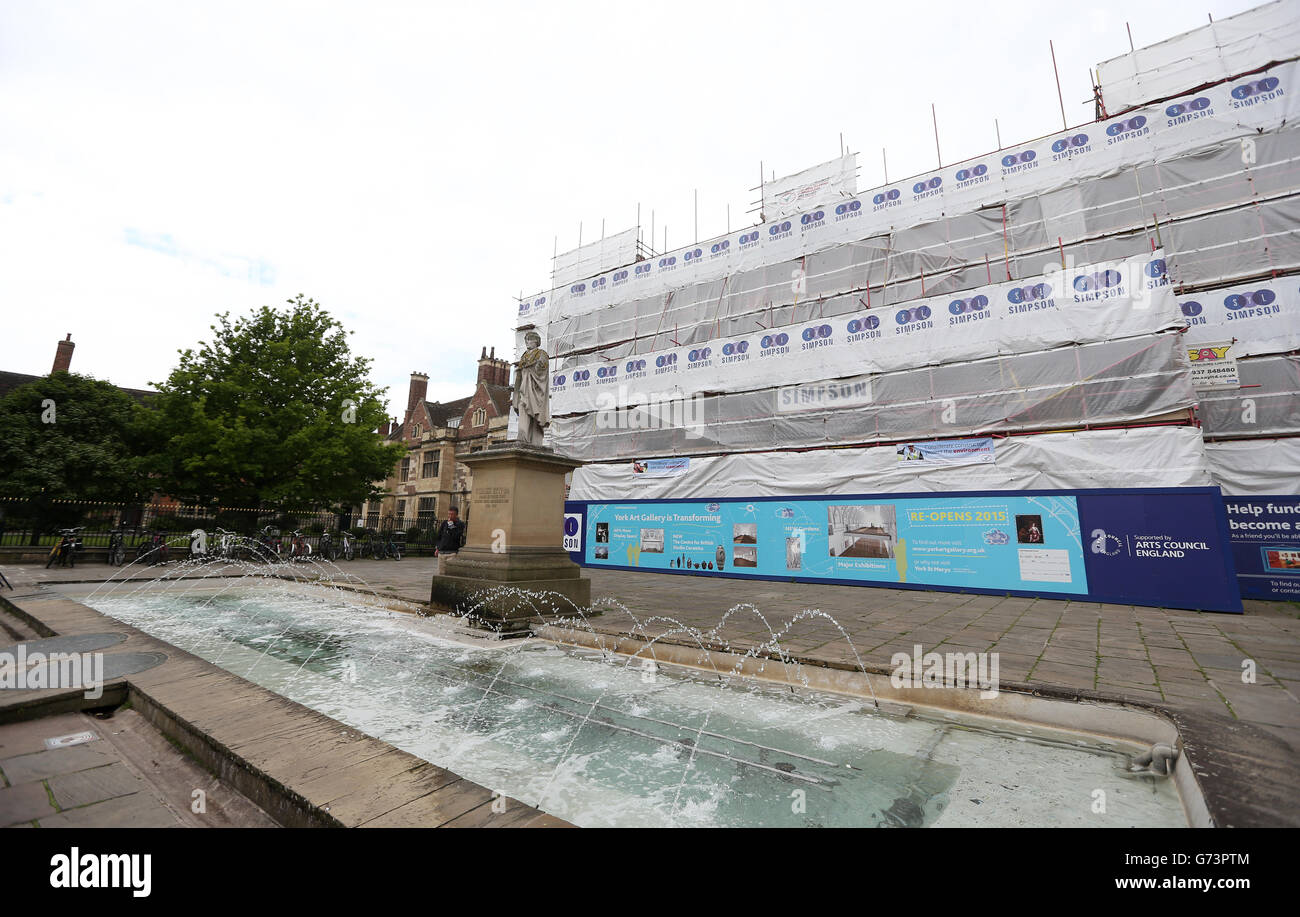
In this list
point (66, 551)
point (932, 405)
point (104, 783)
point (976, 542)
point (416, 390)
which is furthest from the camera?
point (416, 390)

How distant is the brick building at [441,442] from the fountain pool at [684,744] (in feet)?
80.5

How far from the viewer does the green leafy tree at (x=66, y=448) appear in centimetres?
1594

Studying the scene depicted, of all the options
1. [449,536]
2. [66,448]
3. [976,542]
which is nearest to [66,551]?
[66,448]

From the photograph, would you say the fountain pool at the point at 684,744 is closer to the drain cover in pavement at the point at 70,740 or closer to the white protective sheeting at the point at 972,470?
the drain cover in pavement at the point at 70,740

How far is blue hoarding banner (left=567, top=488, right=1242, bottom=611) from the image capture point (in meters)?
8.66

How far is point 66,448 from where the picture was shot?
16.8m

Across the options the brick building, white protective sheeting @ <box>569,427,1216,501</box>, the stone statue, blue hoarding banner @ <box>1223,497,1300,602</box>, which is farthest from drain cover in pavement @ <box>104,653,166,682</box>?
the brick building

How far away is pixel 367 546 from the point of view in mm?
19328

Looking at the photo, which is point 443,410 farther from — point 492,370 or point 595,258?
point 595,258

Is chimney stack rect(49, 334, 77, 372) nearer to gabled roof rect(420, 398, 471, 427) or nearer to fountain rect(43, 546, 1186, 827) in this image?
gabled roof rect(420, 398, 471, 427)

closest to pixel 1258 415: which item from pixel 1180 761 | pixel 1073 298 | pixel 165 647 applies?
pixel 1073 298

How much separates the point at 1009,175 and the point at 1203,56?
13.6ft

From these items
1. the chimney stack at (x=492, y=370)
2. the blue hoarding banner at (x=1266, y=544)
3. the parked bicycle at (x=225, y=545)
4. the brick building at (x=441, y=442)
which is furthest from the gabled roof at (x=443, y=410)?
the blue hoarding banner at (x=1266, y=544)
